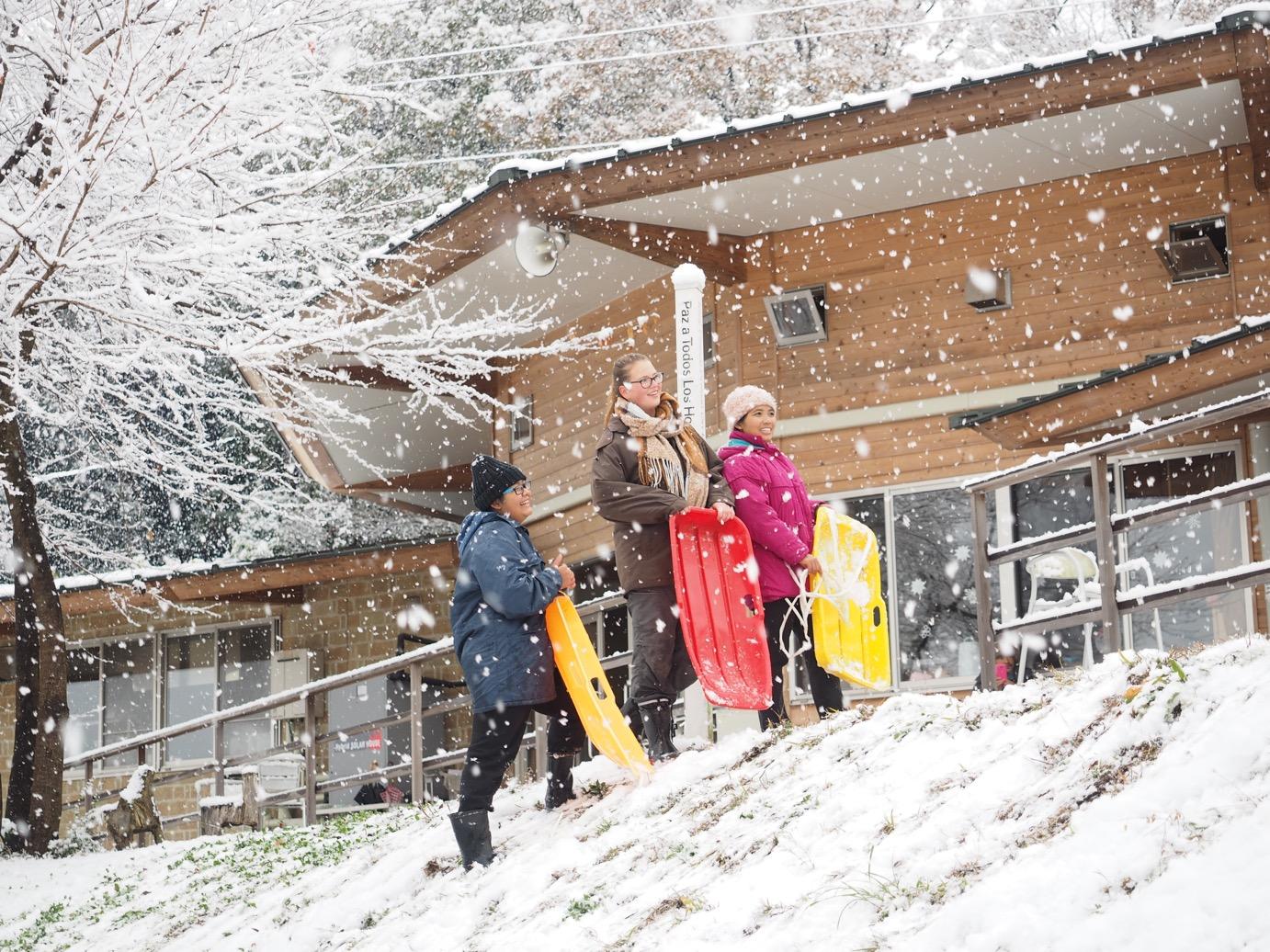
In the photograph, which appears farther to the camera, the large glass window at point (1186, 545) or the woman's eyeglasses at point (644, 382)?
the large glass window at point (1186, 545)

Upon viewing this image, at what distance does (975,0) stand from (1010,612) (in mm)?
21882

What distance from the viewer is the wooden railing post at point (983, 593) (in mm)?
7281

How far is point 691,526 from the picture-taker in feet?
22.7

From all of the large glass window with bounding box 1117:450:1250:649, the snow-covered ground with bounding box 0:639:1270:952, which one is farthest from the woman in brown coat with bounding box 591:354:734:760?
the large glass window with bounding box 1117:450:1250:649

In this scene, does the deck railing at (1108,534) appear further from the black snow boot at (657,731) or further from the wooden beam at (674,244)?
the wooden beam at (674,244)

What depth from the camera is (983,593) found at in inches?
292

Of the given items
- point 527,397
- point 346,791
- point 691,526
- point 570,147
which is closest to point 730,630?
point 691,526

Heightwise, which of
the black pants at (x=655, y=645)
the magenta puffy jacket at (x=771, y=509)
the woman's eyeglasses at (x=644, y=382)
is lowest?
the black pants at (x=655, y=645)

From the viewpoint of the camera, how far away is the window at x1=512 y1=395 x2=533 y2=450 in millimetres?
17214

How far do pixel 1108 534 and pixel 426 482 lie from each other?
48.1 ft

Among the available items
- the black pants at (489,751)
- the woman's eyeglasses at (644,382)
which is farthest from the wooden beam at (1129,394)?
the black pants at (489,751)

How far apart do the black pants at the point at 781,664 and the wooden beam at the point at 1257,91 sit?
5.73 meters

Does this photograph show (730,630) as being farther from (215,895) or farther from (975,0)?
(975,0)

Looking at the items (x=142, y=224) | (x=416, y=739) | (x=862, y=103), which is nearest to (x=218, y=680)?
(x=416, y=739)
